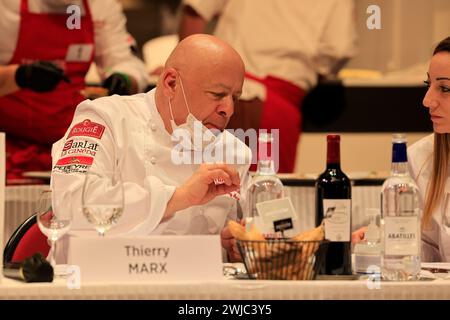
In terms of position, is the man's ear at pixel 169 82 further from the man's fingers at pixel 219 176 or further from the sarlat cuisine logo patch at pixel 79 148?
the man's fingers at pixel 219 176

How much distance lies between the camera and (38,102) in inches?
132

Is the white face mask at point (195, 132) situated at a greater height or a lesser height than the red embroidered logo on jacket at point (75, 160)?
greater

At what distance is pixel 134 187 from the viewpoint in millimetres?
2088

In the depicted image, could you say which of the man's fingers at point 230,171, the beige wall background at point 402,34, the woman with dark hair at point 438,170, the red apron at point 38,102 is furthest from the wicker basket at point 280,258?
the beige wall background at point 402,34

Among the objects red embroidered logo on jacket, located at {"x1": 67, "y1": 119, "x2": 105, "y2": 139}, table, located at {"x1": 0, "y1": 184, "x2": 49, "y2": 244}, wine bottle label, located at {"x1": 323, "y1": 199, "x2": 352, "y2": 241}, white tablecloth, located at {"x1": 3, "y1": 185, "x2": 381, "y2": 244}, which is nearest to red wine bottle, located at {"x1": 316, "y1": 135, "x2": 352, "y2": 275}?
wine bottle label, located at {"x1": 323, "y1": 199, "x2": 352, "y2": 241}

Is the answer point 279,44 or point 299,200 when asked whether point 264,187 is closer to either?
point 299,200

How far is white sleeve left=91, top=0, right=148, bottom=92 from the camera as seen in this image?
3.45m

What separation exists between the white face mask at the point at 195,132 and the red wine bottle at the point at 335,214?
545mm

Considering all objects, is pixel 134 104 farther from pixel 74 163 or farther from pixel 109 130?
pixel 74 163

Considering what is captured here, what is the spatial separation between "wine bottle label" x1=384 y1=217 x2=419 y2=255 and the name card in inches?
11.9

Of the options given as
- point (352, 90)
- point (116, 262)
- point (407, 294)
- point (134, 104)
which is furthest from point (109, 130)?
point (352, 90)

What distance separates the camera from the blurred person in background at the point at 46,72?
326 centimetres

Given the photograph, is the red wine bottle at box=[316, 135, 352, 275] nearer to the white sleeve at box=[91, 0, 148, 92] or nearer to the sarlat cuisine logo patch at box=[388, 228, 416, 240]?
the sarlat cuisine logo patch at box=[388, 228, 416, 240]

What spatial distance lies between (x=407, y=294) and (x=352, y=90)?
2863mm
